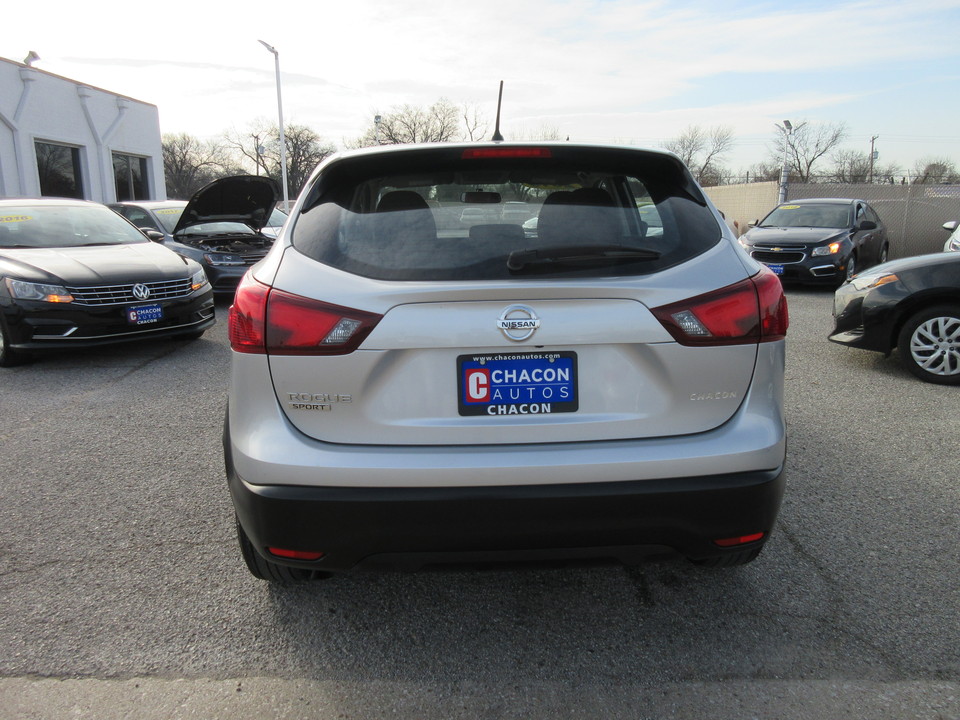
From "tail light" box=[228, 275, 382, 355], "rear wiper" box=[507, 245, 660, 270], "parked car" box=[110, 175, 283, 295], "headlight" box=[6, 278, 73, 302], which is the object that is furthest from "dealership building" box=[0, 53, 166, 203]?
"rear wiper" box=[507, 245, 660, 270]

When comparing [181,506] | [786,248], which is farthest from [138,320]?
[786,248]

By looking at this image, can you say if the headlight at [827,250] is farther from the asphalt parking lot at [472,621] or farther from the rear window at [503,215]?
the rear window at [503,215]

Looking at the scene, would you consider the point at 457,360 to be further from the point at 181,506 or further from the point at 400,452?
the point at 181,506

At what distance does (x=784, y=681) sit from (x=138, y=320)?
5973 mm

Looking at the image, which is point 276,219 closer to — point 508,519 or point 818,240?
point 818,240

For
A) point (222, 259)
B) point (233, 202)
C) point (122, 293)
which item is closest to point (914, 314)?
point (122, 293)

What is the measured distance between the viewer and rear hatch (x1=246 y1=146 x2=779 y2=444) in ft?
6.54

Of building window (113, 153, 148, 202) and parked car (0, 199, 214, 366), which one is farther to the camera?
building window (113, 153, 148, 202)

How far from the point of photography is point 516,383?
202 cm

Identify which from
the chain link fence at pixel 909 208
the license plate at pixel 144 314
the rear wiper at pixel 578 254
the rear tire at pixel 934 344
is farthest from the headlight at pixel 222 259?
the chain link fence at pixel 909 208

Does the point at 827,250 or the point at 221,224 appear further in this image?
the point at 827,250

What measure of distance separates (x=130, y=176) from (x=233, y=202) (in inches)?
796

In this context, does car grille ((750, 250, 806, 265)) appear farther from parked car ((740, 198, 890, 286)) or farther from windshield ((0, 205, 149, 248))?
windshield ((0, 205, 149, 248))

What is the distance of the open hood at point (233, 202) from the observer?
850 centimetres
